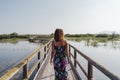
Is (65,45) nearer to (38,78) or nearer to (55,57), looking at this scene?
(55,57)

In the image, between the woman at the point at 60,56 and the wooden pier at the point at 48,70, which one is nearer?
the wooden pier at the point at 48,70

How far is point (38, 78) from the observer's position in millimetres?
7500

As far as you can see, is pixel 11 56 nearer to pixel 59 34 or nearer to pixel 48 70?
pixel 48 70

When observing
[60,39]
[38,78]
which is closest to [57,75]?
[60,39]

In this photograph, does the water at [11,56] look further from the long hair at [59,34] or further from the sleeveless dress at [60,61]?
the long hair at [59,34]

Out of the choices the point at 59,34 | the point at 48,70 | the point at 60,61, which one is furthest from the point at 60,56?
the point at 48,70

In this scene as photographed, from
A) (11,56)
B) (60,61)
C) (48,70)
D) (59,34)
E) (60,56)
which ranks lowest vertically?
(11,56)

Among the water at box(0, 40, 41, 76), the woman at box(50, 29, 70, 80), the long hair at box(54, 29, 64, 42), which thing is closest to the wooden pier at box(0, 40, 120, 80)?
the woman at box(50, 29, 70, 80)

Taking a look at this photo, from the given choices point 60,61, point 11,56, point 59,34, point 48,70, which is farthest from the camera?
point 11,56

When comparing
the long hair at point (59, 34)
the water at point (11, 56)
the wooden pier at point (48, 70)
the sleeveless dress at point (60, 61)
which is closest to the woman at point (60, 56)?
the sleeveless dress at point (60, 61)

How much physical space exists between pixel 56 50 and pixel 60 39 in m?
0.39

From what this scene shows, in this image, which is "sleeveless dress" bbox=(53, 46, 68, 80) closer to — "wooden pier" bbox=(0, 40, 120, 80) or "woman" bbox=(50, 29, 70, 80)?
"woman" bbox=(50, 29, 70, 80)

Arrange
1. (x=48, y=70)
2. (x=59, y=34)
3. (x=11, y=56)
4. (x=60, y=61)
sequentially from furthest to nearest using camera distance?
1. (x=11, y=56)
2. (x=48, y=70)
3. (x=60, y=61)
4. (x=59, y=34)

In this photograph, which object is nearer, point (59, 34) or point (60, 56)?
point (59, 34)
